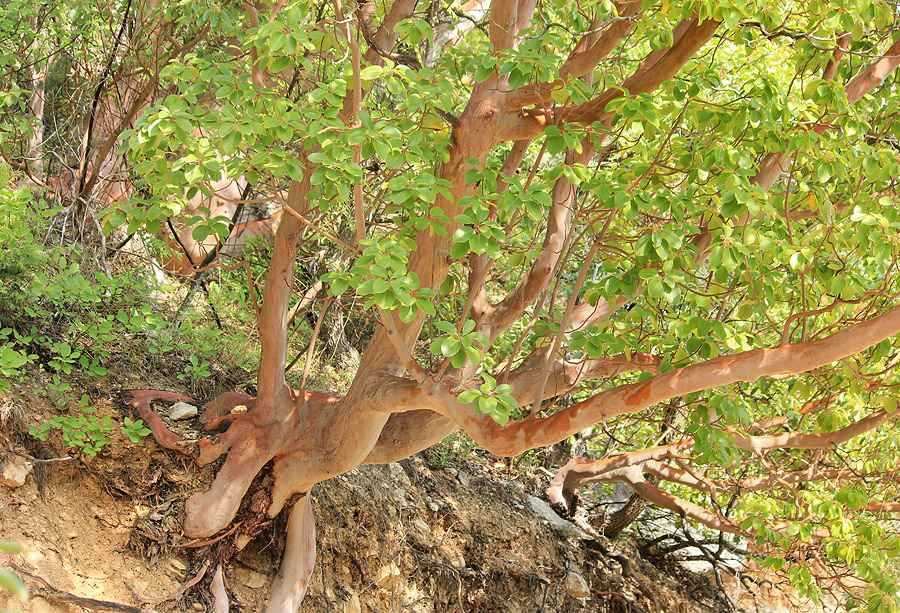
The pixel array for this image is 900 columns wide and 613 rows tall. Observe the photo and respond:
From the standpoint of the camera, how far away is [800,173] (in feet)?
15.7

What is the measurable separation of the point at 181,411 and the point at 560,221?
280cm

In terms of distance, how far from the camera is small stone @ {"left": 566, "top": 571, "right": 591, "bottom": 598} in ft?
21.9

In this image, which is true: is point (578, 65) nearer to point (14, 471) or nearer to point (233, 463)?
point (233, 463)

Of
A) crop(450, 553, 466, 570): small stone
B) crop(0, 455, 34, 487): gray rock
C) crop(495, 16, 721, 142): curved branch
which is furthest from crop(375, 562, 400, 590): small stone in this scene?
crop(495, 16, 721, 142): curved branch

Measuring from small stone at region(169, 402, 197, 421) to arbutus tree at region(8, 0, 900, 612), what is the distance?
0.12 metres

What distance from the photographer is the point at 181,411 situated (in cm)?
498

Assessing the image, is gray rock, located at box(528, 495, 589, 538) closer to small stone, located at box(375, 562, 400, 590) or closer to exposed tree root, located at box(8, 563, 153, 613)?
small stone, located at box(375, 562, 400, 590)

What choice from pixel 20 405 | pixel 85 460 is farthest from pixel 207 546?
pixel 20 405

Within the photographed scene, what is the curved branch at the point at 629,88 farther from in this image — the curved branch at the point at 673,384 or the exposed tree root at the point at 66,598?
the exposed tree root at the point at 66,598

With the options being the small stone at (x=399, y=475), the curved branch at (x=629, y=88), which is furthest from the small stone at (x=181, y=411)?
the curved branch at (x=629, y=88)

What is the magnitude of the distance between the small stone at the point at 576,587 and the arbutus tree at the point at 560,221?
196 cm

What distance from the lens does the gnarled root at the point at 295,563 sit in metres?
4.90

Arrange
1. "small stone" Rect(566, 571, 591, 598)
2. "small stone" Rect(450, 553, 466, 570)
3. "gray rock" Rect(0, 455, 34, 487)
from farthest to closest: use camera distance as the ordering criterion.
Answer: "small stone" Rect(566, 571, 591, 598) < "small stone" Rect(450, 553, 466, 570) < "gray rock" Rect(0, 455, 34, 487)

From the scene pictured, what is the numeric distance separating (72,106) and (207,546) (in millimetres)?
4251
